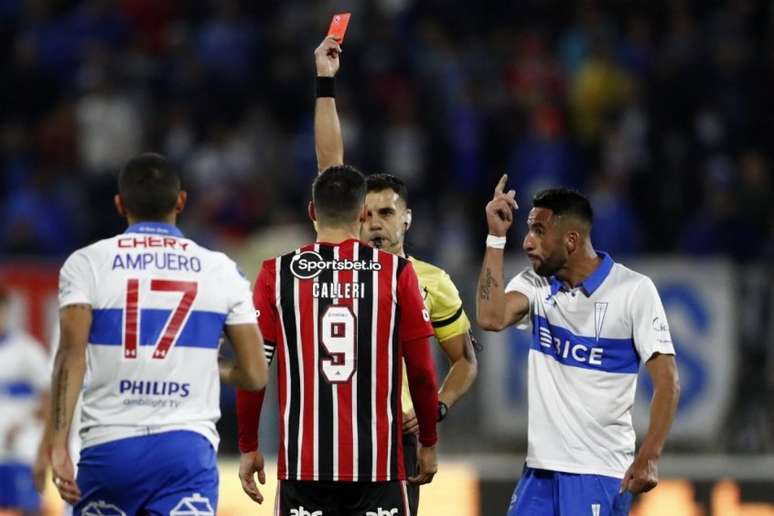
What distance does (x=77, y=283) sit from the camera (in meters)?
6.20

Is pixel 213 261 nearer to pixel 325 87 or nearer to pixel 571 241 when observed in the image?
pixel 571 241

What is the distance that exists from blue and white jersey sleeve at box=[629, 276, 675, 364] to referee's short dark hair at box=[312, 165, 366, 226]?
1.39m

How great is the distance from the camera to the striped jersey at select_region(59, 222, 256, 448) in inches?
245

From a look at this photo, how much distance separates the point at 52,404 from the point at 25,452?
6859 millimetres

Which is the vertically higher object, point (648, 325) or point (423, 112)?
point (423, 112)

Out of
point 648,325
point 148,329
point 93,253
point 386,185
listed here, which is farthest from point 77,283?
point 648,325

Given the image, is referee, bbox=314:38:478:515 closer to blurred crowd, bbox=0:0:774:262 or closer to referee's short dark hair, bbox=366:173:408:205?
referee's short dark hair, bbox=366:173:408:205

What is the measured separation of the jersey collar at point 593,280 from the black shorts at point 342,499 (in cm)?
129

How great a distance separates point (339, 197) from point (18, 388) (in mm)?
6685

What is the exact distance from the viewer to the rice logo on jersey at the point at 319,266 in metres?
6.67

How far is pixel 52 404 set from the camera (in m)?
6.18

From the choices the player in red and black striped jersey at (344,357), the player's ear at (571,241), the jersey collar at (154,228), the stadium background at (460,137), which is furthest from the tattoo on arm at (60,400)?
the stadium background at (460,137)

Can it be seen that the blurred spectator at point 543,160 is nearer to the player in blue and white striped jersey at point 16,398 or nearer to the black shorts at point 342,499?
the player in blue and white striped jersey at point 16,398

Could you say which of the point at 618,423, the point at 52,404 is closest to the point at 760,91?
the point at 618,423
